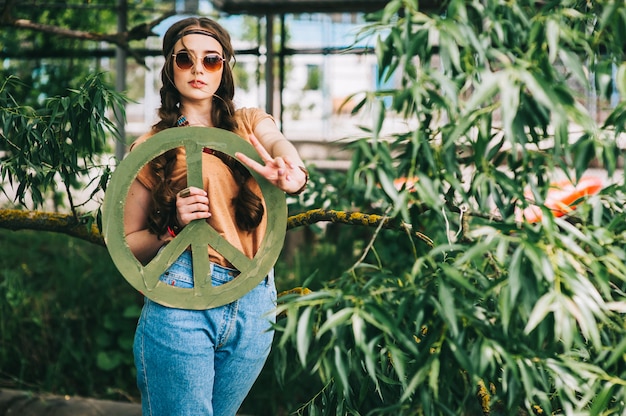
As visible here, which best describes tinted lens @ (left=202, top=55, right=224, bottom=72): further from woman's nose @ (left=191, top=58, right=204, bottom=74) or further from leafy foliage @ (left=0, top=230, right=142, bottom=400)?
leafy foliage @ (left=0, top=230, right=142, bottom=400)

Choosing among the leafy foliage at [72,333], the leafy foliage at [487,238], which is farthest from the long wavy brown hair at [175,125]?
the leafy foliage at [72,333]

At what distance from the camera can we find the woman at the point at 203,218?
167 centimetres

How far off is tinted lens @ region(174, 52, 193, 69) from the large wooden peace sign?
16 centimetres

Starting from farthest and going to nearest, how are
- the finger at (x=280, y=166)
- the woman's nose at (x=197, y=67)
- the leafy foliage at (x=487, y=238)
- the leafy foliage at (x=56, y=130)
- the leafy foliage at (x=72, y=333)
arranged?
the leafy foliage at (x=72, y=333), the leafy foliage at (x=56, y=130), the woman's nose at (x=197, y=67), the finger at (x=280, y=166), the leafy foliage at (x=487, y=238)

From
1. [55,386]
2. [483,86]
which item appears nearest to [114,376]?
[55,386]

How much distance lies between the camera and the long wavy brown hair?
174 centimetres

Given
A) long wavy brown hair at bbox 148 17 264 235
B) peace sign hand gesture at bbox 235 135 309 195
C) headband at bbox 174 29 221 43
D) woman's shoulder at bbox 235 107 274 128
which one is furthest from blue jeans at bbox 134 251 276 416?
headband at bbox 174 29 221 43

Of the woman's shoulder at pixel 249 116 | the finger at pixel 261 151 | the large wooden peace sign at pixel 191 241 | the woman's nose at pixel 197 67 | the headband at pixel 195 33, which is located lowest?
the large wooden peace sign at pixel 191 241

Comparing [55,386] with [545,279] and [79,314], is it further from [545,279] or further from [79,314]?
[545,279]

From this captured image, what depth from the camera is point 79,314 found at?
3.71 meters

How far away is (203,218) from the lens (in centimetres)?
168

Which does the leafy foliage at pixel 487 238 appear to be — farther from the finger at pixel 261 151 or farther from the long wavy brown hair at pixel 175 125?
the long wavy brown hair at pixel 175 125

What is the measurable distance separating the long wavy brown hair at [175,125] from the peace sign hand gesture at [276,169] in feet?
0.39

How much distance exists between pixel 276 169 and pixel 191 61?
0.33 metres
